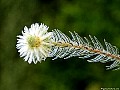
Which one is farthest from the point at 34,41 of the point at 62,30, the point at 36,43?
the point at 62,30

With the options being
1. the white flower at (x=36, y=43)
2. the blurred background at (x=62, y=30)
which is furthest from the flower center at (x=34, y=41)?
the blurred background at (x=62, y=30)

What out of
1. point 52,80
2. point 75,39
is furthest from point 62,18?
point 75,39

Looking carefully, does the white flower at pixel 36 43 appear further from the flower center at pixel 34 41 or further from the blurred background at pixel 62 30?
the blurred background at pixel 62 30

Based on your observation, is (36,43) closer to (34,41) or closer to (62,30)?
(34,41)

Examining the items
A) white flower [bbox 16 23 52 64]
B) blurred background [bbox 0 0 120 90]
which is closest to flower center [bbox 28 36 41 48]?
white flower [bbox 16 23 52 64]

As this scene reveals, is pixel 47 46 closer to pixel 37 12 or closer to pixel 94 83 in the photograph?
pixel 94 83

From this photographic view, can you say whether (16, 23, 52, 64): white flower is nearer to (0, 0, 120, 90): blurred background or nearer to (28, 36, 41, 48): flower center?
(28, 36, 41, 48): flower center

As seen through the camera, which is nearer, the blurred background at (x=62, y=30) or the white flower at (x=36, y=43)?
the white flower at (x=36, y=43)

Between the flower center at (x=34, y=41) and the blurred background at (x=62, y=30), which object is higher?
the blurred background at (x=62, y=30)
